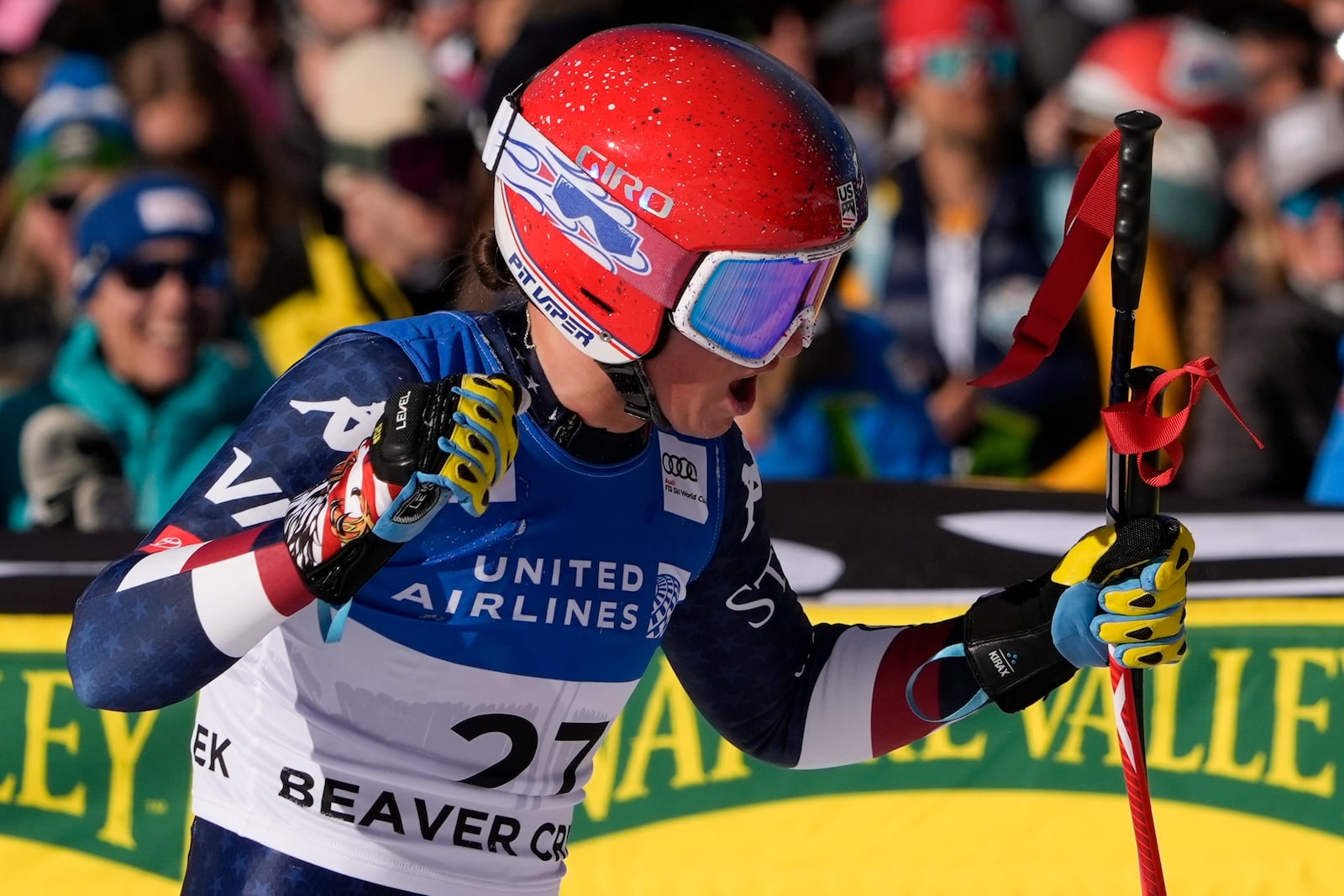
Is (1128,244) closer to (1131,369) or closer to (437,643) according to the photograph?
(1131,369)

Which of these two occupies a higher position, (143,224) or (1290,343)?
(1290,343)

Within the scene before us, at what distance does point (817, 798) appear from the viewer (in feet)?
13.1

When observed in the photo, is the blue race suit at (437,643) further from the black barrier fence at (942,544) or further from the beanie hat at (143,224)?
the beanie hat at (143,224)

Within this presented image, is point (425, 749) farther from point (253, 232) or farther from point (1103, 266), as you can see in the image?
point (253, 232)

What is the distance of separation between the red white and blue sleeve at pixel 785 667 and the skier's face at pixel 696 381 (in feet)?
1.12

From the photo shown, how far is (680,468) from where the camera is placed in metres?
2.78

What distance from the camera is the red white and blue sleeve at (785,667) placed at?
294 centimetres

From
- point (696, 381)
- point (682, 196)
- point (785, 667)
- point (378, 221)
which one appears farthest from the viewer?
point (378, 221)

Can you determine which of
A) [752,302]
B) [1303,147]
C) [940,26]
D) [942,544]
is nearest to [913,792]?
[942,544]

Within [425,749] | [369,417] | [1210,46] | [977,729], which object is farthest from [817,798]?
[1210,46]

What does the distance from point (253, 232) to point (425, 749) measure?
4205mm

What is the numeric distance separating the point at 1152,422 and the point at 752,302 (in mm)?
600

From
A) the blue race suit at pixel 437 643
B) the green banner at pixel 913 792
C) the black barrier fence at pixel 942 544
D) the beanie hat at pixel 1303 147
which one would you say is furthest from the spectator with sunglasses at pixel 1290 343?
the blue race suit at pixel 437 643

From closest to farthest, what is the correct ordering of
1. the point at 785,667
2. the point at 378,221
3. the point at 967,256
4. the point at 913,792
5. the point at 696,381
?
the point at 696,381 < the point at 785,667 < the point at 913,792 < the point at 378,221 < the point at 967,256
